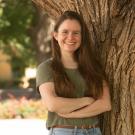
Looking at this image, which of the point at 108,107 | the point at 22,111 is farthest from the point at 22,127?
the point at 108,107

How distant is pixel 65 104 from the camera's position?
13.8ft

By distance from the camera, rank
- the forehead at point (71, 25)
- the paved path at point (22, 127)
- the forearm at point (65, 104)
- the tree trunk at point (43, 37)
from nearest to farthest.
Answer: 1. the forearm at point (65, 104)
2. the forehead at point (71, 25)
3. the paved path at point (22, 127)
4. the tree trunk at point (43, 37)

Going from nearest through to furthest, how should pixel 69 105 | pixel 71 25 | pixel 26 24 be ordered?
pixel 69 105 < pixel 71 25 < pixel 26 24

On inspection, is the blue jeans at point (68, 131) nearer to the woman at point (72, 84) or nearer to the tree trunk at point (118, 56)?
Answer: the woman at point (72, 84)

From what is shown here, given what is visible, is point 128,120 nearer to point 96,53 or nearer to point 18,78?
point 96,53

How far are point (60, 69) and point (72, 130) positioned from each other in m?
0.54

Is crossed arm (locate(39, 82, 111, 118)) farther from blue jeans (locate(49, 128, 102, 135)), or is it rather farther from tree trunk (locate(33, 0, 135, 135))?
tree trunk (locate(33, 0, 135, 135))

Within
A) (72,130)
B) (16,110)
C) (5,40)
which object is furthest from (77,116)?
(5,40)

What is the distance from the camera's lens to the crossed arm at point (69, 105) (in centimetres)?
421

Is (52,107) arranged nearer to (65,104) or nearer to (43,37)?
(65,104)

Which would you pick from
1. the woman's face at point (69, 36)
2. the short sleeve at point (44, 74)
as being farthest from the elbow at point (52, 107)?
the woman's face at point (69, 36)

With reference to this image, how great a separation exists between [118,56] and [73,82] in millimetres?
610

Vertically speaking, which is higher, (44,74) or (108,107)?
(44,74)

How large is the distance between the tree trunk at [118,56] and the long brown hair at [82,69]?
26cm
